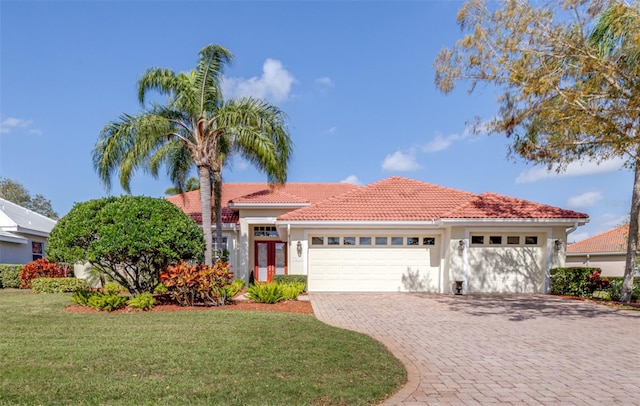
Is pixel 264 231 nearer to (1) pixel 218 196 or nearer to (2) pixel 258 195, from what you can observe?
(2) pixel 258 195

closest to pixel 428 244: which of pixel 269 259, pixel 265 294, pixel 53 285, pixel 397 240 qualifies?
pixel 397 240

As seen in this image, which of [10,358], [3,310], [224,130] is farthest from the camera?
[224,130]

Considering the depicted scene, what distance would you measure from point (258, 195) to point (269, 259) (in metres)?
3.31

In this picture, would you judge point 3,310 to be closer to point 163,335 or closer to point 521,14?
point 163,335

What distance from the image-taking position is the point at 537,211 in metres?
14.1

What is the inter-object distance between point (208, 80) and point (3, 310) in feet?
29.3

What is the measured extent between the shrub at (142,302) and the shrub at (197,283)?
1.85ft

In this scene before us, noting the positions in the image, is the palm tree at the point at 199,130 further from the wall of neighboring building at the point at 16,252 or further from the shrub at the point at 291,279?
the wall of neighboring building at the point at 16,252

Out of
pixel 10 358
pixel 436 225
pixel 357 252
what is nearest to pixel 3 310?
pixel 10 358

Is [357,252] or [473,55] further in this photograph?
[357,252]

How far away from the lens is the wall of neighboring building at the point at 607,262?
84.4 ft

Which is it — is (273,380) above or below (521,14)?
below

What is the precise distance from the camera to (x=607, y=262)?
1057 inches

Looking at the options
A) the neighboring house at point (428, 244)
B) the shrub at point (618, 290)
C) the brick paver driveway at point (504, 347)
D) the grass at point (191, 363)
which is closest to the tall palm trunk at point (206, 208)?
the neighboring house at point (428, 244)
